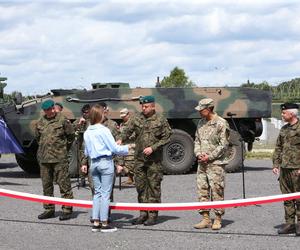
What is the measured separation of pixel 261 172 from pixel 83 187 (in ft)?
15.7

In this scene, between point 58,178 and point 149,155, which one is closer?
point 149,155

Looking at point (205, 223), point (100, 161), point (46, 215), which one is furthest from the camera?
point (46, 215)

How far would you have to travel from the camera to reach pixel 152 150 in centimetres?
859

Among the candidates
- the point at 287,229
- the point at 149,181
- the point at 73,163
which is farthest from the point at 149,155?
the point at 73,163

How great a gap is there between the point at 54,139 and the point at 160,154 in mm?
1521

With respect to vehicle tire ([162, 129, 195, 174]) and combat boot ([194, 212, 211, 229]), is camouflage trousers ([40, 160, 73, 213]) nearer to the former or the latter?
combat boot ([194, 212, 211, 229])

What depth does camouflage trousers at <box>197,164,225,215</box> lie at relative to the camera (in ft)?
27.2

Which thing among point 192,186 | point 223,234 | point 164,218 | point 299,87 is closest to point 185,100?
point 192,186

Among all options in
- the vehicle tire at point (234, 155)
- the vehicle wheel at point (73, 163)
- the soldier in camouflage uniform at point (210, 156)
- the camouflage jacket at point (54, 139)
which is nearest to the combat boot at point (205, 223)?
the soldier in camouflage uniform at point (210, 156)

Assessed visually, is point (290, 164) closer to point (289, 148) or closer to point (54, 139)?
point (289, 148)

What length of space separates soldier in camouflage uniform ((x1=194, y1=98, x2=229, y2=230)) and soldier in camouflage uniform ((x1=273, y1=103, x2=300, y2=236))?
71 centimetres

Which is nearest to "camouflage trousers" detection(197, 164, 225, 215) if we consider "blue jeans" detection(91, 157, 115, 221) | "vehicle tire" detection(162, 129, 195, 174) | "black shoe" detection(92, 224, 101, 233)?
"blue jeans" detection(91, 157, 115, 221)

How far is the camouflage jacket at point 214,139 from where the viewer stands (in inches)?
328

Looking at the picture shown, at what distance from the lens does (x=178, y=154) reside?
15.2 m
